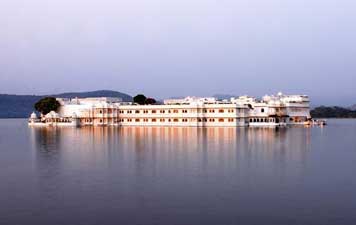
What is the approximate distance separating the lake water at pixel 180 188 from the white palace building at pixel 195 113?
4184 centimetres

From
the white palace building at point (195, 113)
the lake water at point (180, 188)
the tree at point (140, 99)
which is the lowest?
the lake water at point (180, 188)

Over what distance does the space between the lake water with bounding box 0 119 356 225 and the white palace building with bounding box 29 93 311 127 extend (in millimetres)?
41841

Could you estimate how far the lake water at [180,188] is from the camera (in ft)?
45.6

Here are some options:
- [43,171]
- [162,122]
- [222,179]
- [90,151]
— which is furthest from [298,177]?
[162,122]

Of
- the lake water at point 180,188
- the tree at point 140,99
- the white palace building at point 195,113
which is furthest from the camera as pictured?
the tree at point 140,99

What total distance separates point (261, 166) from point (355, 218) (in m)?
9.69

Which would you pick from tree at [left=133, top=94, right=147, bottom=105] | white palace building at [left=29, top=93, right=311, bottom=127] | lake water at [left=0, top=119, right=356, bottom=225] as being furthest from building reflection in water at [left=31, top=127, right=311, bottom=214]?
tree at [left=133, top=94, right=147, bottom=105]

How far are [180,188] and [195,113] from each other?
5359 cm

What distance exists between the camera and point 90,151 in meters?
31.1

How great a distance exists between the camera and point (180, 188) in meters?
17.7

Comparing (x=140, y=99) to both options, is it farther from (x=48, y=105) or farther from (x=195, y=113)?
(x=195, y=113)

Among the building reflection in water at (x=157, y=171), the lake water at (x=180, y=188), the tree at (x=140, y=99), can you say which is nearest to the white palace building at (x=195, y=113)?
the tree at (x=140, y=99)

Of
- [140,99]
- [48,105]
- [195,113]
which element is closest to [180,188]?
[195,113]

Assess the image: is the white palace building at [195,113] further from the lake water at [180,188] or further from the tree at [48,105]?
the lake water at [180,188]
